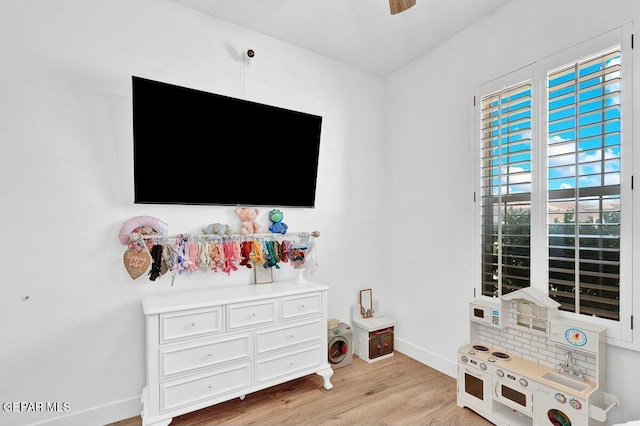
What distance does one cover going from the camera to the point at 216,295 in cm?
222

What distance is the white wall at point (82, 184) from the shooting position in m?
1.89

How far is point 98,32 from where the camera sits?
210 cm

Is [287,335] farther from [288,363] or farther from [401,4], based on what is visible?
[401,4]

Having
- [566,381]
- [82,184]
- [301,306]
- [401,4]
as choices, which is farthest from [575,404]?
[82,184]

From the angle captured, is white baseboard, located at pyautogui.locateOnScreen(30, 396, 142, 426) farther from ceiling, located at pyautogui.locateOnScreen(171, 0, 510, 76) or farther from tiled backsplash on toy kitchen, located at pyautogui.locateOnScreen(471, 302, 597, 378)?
ceiling, located at pyautogui.locateOnScreen(171, 0, 510, 76)

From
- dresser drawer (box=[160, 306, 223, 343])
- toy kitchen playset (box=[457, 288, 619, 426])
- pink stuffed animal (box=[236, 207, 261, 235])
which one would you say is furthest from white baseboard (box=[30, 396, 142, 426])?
toy kitchen playset (box=[457, 288, 619, 426])

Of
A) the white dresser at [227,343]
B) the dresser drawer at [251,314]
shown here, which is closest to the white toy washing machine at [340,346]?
the white dresser at [227,343]

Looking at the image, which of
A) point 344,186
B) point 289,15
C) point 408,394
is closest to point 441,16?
point 289,15

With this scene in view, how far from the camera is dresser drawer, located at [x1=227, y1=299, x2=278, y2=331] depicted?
2109 mm

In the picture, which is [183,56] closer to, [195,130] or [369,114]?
[195,130]

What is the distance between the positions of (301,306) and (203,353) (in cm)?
Result: 73

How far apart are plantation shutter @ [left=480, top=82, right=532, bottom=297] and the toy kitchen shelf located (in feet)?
3.25

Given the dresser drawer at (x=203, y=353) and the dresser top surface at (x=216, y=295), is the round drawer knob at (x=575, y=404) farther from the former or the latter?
the dresser drawer at (x=203, y=353)

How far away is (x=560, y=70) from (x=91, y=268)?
322 centimetres
